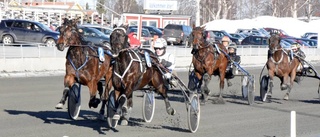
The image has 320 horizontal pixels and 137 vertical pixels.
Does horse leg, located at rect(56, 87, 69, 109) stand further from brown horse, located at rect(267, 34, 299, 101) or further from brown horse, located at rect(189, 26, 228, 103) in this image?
brown horse, located at rect(267, 34, 299, 101)

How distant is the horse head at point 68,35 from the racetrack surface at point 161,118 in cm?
152

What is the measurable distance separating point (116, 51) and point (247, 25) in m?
71.0

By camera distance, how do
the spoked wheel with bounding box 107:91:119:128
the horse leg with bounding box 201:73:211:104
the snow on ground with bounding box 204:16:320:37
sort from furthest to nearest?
the snow on ground with bounding box 204:16:320:37, the horse leg with bounding box 201:73:211:104, the spoked wheel with bounding box 107:91:119:128

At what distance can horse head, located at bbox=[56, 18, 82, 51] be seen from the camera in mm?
13308

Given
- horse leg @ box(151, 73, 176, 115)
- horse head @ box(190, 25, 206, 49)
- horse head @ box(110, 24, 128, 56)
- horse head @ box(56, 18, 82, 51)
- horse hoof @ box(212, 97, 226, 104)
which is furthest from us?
horse hoof @ box(212, 97, 226, 104)

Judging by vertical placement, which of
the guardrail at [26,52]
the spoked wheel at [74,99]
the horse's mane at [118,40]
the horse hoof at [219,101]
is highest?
the horse's mane at [118,40]

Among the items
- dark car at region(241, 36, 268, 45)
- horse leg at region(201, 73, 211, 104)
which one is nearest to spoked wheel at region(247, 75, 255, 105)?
horse leg at region(201, 73, 211, 104)

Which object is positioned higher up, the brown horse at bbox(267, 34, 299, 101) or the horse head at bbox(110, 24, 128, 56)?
the horse head at bbox(110, 24, 128, 56)

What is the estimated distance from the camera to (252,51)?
38.7 m

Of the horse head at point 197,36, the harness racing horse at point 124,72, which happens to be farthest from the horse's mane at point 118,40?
the horse head at point 197,36

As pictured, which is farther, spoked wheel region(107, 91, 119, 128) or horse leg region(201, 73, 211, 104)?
horse leg region(201, 73, 211, 104)

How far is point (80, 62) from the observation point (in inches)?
526

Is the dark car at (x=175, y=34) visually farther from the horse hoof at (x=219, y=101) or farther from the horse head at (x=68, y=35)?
the horse head at (x=68, y=35)

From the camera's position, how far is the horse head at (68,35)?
1331 cm
